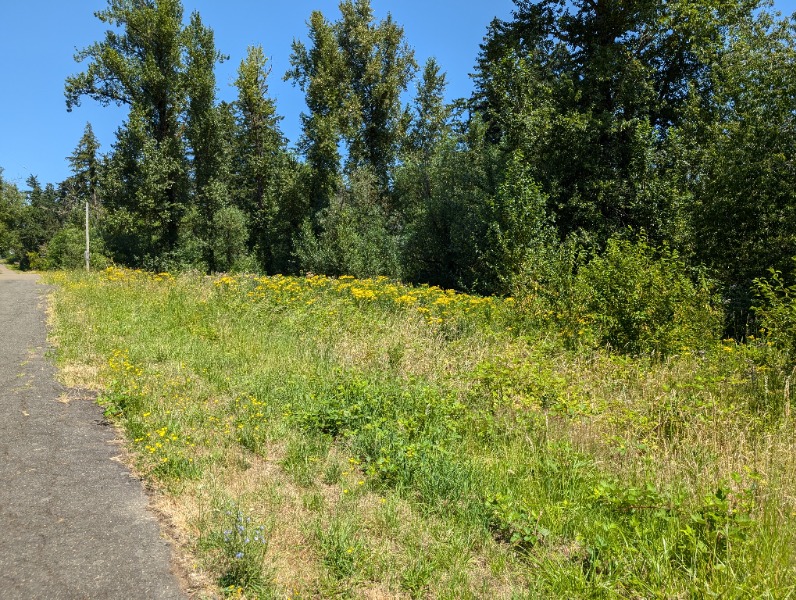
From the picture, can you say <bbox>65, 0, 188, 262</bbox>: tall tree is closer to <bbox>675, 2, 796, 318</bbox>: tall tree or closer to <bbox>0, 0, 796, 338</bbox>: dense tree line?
<bbox>0, 0, 796, 338</bbox>: dense tree line

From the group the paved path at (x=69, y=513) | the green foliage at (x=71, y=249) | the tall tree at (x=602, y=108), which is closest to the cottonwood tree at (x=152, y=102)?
the green foliage at (x=71, y=249)

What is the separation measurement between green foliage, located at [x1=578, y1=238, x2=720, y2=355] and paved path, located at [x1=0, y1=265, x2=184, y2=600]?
7300 millimetres

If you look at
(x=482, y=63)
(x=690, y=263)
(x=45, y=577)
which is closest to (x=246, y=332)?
(x=45, y=577)

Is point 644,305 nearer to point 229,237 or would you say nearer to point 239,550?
point 239,550

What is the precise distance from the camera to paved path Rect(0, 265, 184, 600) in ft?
9.52

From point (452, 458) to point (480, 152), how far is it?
62.6 ft

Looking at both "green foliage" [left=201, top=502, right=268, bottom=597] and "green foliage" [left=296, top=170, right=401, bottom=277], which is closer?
"green foliage" [left=201, top=502, right=268, bottom=597]

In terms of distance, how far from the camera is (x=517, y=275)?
472 inches

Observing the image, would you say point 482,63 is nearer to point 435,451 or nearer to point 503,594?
point 435,451

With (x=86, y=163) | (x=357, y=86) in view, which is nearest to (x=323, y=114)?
(x=357, y=86)

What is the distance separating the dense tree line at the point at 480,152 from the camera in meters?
13.4

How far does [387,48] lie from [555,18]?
56.7 ft

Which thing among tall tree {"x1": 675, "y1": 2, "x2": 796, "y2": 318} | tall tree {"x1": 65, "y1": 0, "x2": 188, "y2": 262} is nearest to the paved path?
tall tree {"x1": 675, "y1": 2, "x2": 796, "y2": 318}

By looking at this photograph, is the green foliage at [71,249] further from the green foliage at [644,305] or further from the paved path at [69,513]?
the green foliage at [644,305]
